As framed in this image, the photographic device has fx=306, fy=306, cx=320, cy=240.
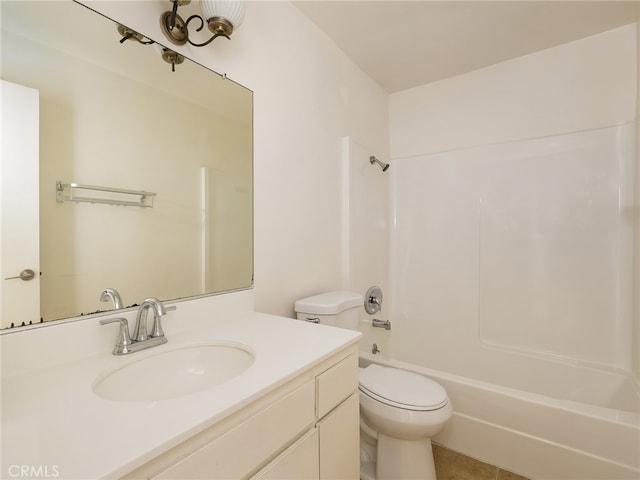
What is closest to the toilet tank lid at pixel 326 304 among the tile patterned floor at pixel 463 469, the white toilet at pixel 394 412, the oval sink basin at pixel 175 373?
the white toilet at pixel 394 412

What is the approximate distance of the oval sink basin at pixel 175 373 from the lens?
0.78 meters

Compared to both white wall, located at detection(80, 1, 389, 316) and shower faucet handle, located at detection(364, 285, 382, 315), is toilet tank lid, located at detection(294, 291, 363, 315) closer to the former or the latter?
white wall, located at detection(80, 1, 389, 316)

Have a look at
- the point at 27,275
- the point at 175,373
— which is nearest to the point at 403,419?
the point at 175,373

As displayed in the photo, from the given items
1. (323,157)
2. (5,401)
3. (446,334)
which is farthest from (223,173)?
(446,334)

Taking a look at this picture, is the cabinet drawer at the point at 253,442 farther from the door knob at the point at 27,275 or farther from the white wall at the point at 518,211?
the white wall at the point at 518,211

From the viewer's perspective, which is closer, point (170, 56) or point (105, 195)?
point (105, 195)

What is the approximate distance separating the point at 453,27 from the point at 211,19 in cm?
141

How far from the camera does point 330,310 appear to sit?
4.64 ft

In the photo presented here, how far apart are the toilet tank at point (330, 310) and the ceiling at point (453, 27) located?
1.51 m

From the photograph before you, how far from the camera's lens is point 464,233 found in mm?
2234

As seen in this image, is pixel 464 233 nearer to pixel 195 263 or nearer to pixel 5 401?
pixel 195 263

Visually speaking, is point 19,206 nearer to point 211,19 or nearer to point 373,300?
point 211,19

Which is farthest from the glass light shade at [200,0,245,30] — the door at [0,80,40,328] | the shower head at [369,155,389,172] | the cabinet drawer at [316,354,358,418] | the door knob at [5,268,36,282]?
the shower head at [369,155,389,172]

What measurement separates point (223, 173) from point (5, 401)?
0.91 metres
